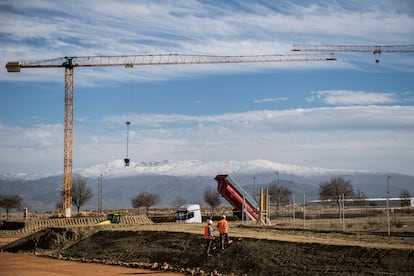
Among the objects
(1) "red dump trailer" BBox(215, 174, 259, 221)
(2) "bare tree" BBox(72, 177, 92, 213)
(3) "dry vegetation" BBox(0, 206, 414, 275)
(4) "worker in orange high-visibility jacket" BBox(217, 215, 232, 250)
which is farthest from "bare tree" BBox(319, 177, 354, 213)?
(4) "worker in orange high-visibility jacket" BBox(217, 215, 232, 250)

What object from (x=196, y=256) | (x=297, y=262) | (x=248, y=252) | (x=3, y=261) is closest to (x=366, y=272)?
(x=297, y=262)

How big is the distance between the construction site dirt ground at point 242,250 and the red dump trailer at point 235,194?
1045 centimetres

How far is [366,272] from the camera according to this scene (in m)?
26.6

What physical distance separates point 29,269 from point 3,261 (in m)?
5.58

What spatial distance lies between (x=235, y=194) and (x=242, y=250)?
23466 millimetres

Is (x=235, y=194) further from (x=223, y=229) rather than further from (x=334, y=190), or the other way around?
(x=334, y=190)

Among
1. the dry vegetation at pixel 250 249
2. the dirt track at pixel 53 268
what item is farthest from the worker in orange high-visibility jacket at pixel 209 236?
the dirt track at pixel 53 268

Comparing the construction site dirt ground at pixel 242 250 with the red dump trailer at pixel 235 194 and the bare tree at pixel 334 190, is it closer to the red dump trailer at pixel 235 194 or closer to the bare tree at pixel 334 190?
the red dump trailer at pixel 235 194

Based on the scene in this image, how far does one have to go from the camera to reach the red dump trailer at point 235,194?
55656 mm

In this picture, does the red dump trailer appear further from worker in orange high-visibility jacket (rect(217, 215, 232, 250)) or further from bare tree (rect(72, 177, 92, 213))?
bare tree (rect(72, 177, 92, 213))

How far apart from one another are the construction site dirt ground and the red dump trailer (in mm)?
10450

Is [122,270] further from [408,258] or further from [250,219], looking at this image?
[250,219]

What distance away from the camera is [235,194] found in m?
56.7

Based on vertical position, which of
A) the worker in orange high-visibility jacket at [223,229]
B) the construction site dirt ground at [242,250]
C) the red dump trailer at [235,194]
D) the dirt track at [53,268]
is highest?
the red dump trailer at [235,194]
